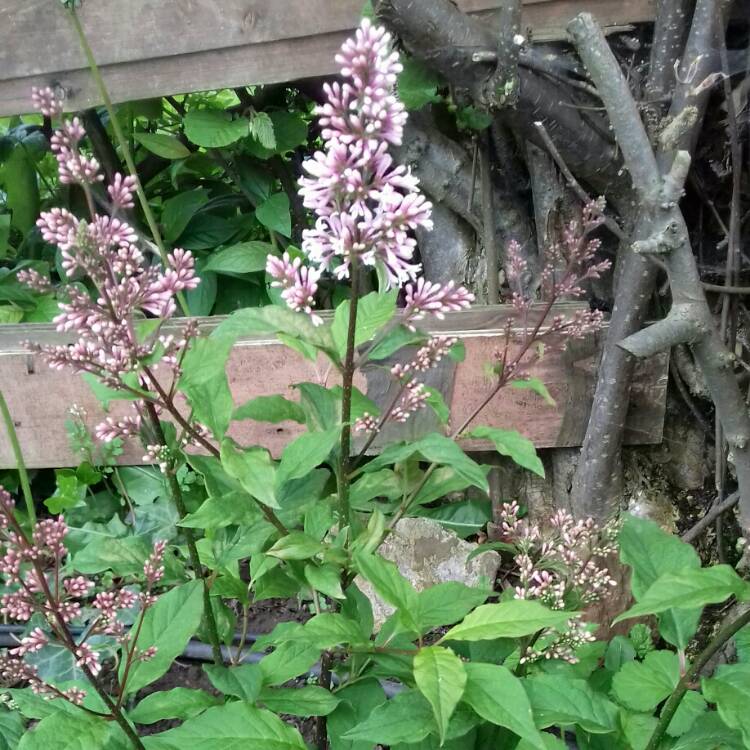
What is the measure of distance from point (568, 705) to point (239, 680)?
1.46 ft

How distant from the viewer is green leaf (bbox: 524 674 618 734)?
92 cm

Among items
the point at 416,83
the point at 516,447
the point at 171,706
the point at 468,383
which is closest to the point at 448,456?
the point at 516,447

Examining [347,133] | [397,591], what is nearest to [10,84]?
[347,133]

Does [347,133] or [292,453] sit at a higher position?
[347,133]

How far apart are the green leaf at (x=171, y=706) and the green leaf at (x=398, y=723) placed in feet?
0.81

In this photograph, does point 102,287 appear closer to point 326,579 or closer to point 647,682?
point 326,579

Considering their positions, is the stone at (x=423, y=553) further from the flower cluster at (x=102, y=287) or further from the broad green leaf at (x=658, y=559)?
the flower cluster at (x=102, y=287)

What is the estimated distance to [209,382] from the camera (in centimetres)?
90

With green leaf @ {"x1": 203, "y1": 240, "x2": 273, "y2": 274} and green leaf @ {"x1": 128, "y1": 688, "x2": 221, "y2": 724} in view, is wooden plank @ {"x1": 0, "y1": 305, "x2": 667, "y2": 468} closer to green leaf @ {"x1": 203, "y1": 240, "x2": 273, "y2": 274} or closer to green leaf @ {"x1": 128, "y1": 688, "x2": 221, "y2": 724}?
green leaf @ {"x1": 203, "y1": 240, "x2": 273, "y2": 274}

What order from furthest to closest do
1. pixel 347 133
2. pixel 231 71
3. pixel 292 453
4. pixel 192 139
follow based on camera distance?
1. pixel 192 139
2. pixel 231 71
3. pixel 292 453
4. pixel 347 133

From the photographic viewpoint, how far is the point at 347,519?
0.93 m

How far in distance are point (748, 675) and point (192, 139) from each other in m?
1.47

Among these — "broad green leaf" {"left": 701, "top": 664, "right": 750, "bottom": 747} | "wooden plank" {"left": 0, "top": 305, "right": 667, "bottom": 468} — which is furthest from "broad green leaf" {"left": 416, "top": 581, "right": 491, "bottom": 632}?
"wooden plank" {"left": 0, "top": 305, "right": 667, "bottom": 468}

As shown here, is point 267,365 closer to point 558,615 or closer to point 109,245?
point 109,245
